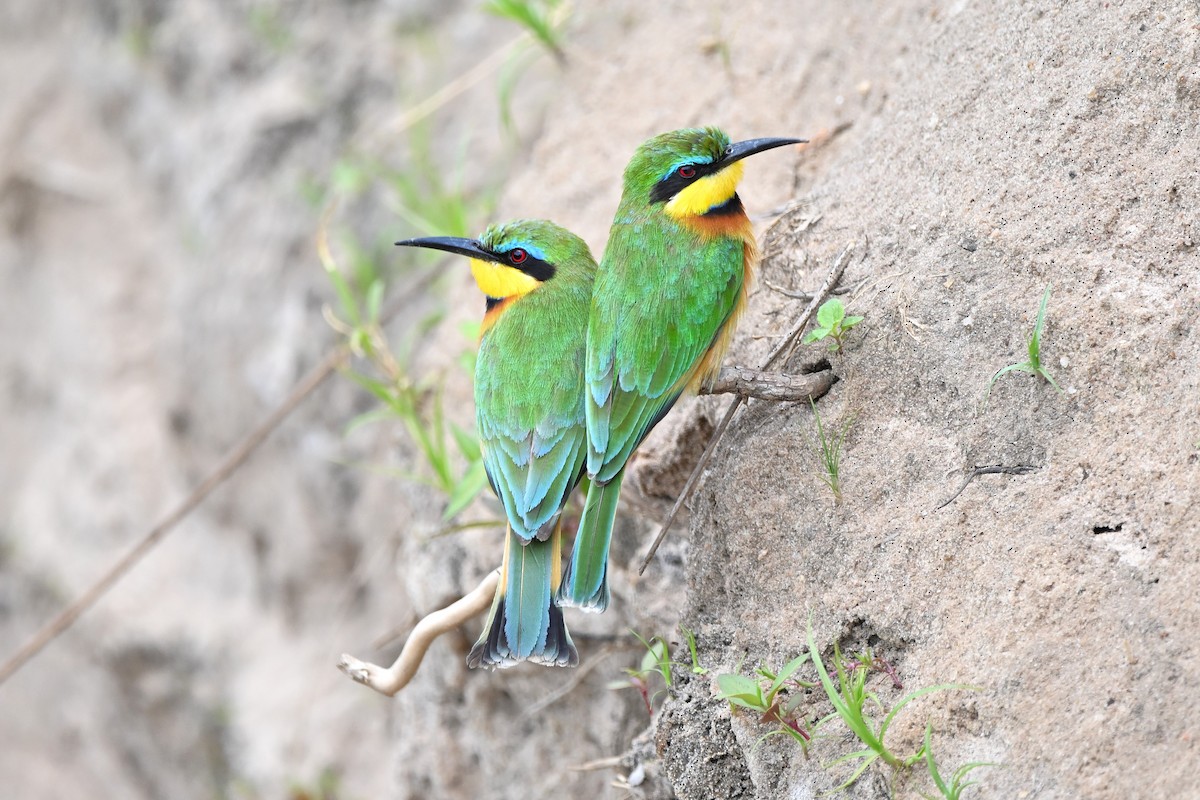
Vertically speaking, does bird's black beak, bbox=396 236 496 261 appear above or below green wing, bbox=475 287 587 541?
above

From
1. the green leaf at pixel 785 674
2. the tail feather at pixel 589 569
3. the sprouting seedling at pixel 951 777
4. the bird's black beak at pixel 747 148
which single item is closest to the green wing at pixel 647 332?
the tail feather at pixel 589 569

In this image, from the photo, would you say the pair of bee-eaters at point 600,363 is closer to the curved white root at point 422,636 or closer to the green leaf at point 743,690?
the curved white root at point 422,636

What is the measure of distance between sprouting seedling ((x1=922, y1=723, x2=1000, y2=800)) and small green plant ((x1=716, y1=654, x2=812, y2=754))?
0.77 ft

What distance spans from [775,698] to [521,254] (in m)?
1.28

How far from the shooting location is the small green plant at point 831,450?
2.10 meters

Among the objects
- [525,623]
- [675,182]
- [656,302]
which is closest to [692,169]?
[675,182]

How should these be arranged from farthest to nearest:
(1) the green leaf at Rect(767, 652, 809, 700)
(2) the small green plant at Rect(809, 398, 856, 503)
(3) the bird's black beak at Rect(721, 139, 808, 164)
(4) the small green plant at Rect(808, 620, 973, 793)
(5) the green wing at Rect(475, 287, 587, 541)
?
(3) the bird's black beak at Rect(721, 139, 808, 164) < (5) the green wing at Rect(475, 287, 587, 541) < (2) the small green plant at Rect(809, 398, 856, 503) < (1) the green leaf at Rect(767, 652, 809, 700) < (4) the small green plant at Rect(808, 620, 973, 793)

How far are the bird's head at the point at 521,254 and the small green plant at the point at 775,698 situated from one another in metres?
1.16

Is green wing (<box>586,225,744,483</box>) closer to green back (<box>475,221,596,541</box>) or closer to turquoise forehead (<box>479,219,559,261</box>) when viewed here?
green back (<box>475,221,596,541</box>)

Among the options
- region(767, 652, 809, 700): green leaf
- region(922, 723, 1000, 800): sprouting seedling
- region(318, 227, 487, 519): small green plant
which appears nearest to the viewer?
region(922, 723, 1000, 800): sprouting seedling

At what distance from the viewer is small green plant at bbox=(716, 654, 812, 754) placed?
6.20 ft

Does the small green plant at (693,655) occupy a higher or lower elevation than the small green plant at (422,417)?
higher

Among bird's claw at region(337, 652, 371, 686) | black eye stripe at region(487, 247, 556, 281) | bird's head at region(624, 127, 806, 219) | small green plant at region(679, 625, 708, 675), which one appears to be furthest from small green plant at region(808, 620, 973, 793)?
black eye stripe at region(487, 247, 556, 281)

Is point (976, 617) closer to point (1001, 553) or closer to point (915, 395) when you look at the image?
point (1001, 553)
